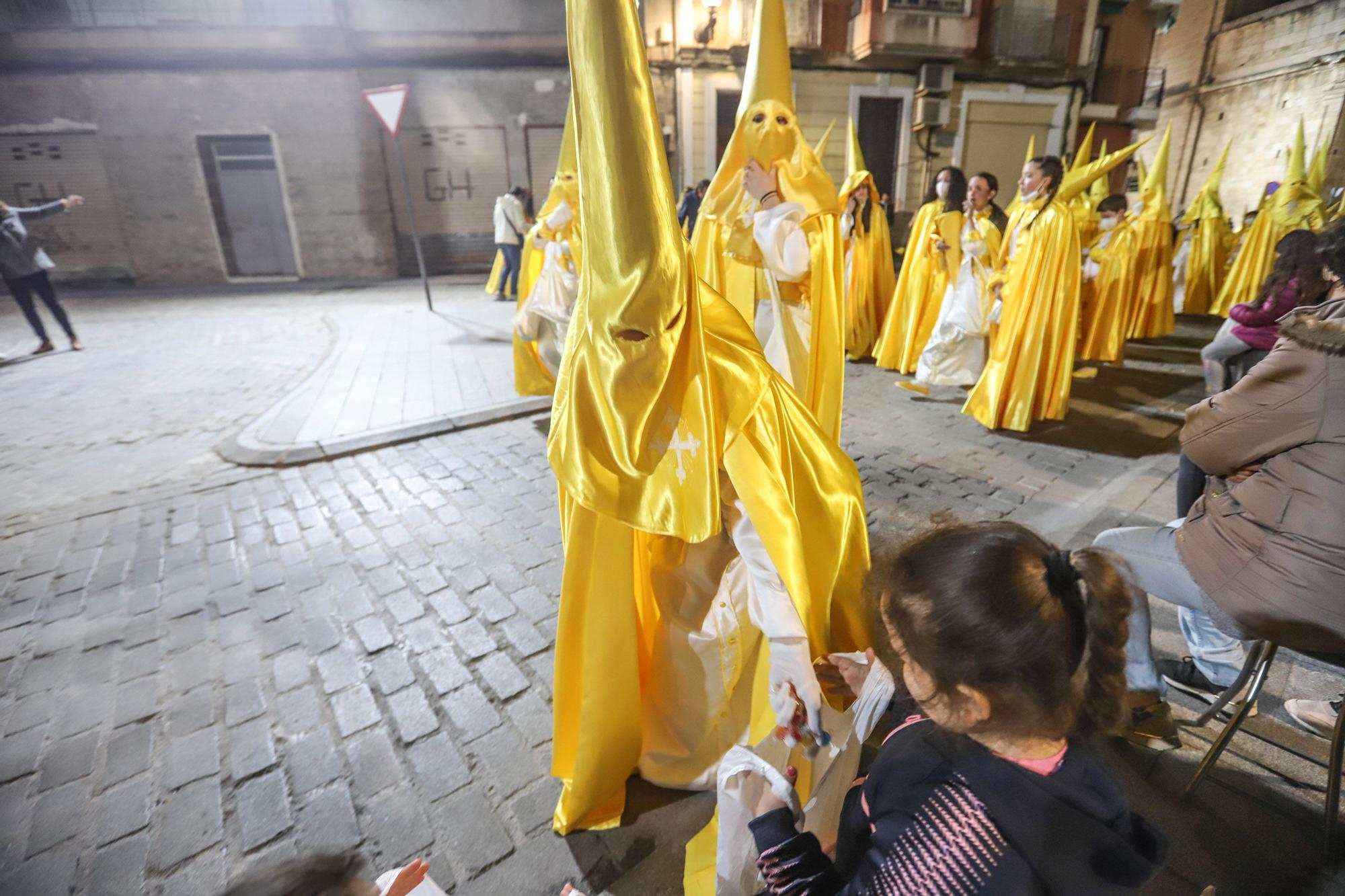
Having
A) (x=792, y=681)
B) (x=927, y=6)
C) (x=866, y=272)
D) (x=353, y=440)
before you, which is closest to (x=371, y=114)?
(x=927, y=6)

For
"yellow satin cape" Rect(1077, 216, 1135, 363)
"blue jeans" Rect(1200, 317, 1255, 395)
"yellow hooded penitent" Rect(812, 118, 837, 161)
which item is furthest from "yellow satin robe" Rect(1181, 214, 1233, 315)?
"blue jeans" Rect(1200, 317, 1255, 395)

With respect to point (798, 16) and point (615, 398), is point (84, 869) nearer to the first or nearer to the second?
point (615, 398)

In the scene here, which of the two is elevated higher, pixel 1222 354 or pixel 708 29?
pixel 708 29

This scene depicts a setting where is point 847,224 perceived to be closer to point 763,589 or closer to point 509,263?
point 763,589

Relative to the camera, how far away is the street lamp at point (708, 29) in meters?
14.1

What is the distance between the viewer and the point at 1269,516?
1765mm

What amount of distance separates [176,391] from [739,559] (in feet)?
24.4

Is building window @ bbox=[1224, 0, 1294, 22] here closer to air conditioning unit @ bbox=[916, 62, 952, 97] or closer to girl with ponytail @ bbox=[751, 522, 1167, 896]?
air conditioning unit @ bbox=[916, 62, 952, 97]

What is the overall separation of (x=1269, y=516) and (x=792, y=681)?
1.46 metres

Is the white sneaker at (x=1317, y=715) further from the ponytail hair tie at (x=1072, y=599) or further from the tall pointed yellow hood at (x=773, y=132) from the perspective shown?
the tall pointed yellow hood at (x=773, y=132)

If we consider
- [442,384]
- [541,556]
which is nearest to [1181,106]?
[442,384]

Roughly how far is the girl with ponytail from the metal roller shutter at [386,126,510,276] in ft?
55.2

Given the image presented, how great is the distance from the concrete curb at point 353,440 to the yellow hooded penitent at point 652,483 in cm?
378

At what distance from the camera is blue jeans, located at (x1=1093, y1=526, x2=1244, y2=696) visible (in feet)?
6.70
